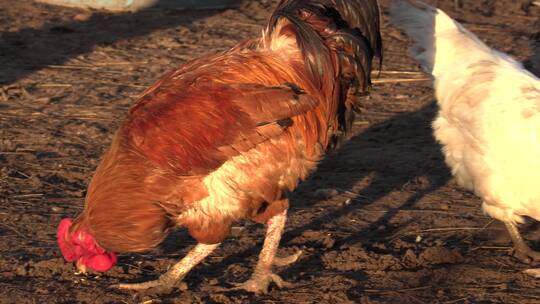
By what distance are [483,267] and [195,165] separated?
1.93m

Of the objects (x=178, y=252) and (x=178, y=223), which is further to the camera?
(x=178, y=252)

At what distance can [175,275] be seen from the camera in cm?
508

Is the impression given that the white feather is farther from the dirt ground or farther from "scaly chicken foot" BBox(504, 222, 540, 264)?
the dirt ground

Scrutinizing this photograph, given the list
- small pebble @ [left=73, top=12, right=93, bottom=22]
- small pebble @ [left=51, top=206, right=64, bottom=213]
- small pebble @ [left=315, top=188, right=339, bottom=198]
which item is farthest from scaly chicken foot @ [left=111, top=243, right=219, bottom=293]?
small pebble @ [left=73, top=12, right=93, bottom=22]

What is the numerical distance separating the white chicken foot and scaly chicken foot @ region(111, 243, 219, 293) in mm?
274

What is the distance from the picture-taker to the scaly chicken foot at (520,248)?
5.58 metres

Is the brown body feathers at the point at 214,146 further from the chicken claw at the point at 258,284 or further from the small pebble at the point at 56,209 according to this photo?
the small pebble at the point at 56,209

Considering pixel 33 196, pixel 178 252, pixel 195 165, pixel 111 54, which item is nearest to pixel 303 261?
pixel 178 252

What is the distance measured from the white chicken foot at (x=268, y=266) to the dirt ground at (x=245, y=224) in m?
0.07

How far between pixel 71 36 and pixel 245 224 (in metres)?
4.99

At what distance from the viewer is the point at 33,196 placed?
20.9 feet

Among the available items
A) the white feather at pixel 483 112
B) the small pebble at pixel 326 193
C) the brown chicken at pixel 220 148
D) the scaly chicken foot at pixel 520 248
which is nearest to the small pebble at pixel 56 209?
the brown chicken at pixel 220 148

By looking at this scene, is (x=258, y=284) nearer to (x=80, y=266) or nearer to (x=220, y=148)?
(x=220, y=148)

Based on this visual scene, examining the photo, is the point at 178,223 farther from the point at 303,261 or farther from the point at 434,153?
the point at 434,153
